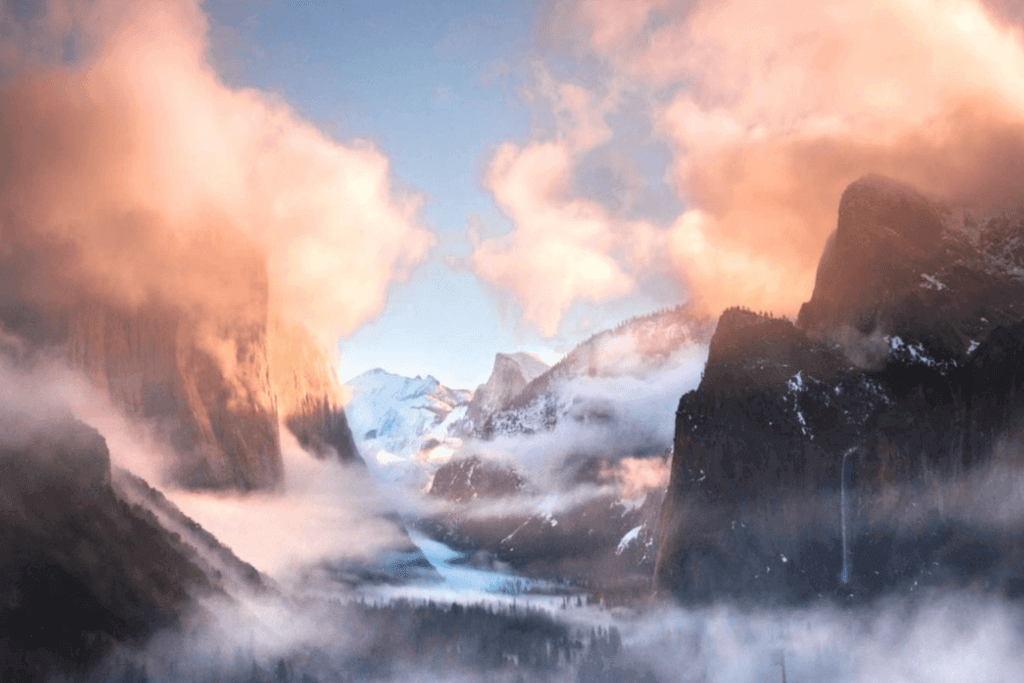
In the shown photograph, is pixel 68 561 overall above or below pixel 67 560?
below

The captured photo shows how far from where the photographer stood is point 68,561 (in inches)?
6565

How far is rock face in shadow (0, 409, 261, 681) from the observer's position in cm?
15538

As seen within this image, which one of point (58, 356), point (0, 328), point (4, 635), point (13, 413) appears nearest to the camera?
point (4, 635)

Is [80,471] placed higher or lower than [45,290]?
Result: lower

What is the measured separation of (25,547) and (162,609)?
1470 inches

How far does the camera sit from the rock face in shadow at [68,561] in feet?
510

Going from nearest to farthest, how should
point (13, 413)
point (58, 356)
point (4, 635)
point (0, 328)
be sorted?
point (4, 635) → point (13, 413) → point (0, 328) → point (58, 356)

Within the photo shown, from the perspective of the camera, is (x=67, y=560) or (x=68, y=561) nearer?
(x=67, y=560)

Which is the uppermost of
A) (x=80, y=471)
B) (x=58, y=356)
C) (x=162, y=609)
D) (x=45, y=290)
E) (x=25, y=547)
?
(x=45, y=290)

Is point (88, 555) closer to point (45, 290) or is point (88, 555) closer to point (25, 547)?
point (25, 547)

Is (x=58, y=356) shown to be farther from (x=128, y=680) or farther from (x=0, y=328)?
(x=128, y=680)

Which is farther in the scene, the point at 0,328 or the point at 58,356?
the point at 58,356

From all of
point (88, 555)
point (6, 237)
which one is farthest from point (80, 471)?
point (6, 237)

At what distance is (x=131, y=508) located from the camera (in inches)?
7544
